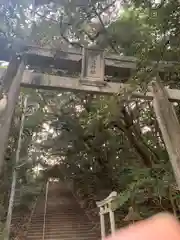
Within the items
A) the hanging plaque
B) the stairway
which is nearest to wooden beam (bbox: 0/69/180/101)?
the hanging plaque

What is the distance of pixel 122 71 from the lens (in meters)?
5.77

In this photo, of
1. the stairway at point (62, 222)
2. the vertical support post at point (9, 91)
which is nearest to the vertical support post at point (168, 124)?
the vertical support post at point (9, 91)

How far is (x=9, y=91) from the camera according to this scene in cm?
457

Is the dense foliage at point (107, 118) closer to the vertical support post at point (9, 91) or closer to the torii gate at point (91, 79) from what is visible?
the torii gate at point (91, 79)

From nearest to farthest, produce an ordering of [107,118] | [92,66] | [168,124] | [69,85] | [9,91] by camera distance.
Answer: [9,91]
[168,124]
[69,85]
[92,66]
[107,118]

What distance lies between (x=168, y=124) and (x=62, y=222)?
9789 mm

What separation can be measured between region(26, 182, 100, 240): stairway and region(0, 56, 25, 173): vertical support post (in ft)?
27.7

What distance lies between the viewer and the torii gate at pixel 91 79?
4.77 metres

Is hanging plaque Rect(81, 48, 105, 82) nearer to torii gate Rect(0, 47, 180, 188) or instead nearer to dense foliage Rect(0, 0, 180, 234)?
torii gate Rect(0, 47, 180, 188)

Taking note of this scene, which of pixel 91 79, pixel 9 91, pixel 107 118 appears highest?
pixel 107 118

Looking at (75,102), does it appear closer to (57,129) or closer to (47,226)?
(57,129)

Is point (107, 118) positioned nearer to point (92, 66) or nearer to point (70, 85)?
point (92, 66)

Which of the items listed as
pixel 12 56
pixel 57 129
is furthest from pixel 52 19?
pixel 57 129

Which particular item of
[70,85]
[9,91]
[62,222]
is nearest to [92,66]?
[70,85]
